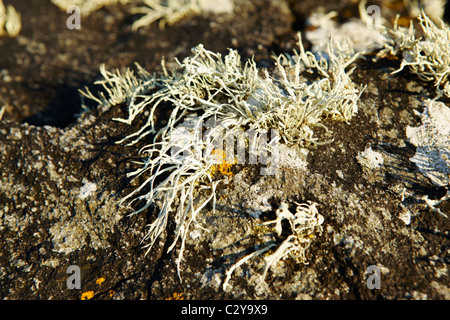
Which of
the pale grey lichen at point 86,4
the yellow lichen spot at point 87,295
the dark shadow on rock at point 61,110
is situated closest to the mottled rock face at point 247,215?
the yellow lichen spot at point 87,295

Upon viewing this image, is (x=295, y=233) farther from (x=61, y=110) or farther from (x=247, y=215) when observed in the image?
(x=61, y=110)

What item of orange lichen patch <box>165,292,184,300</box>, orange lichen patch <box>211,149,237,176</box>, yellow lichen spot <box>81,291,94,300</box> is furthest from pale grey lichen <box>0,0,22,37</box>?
orange lichen patch <box>165,292,184,300</box>

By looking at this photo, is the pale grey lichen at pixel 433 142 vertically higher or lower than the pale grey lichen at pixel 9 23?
lower

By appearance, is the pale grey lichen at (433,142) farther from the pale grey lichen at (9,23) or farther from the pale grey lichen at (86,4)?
the pale grey lichen at (9,23)

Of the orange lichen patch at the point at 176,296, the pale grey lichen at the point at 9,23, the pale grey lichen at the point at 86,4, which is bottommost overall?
the orange lichen patch at the point at 176,296

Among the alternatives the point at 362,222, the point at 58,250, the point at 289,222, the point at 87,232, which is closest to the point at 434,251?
the point at 362,222

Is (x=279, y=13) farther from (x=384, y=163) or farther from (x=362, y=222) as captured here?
(x=362, y=222)

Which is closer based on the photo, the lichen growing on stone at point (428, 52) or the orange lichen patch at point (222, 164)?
the orange lichen patch at point (222, 164)
